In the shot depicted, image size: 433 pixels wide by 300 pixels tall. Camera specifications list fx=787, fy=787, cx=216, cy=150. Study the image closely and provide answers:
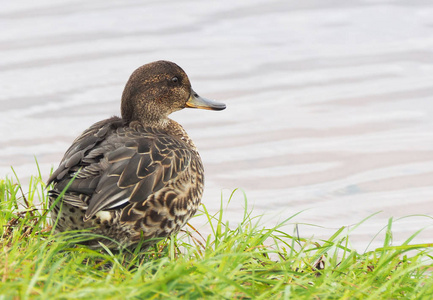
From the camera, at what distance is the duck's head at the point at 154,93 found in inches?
217

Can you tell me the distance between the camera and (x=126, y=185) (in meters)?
4.63

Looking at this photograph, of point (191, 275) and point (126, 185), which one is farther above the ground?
point (126, 185)

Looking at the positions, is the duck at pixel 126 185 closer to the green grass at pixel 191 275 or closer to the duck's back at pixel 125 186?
the duck's back at pixel 125 186

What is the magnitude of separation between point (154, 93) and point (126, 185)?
3.70ft

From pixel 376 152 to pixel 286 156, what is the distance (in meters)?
0.91

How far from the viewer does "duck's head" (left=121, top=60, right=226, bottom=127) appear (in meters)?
5.50

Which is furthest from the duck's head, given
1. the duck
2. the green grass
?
the green grass

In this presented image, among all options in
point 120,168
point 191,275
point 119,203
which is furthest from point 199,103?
point 191,275

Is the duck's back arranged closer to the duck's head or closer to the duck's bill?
A: the duck's head

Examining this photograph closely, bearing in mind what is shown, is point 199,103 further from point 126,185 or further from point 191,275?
point 191,275

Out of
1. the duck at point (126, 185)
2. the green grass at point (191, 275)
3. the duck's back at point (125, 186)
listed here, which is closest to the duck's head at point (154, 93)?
the duck at point (126, 185)

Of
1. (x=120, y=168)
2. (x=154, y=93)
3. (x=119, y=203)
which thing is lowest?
(x=119, y=203)

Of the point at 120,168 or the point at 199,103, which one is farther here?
the point at 199,103

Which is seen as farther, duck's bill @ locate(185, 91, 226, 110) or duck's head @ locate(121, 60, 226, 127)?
duck's bill @ locate(185, 91, 226, 110)
